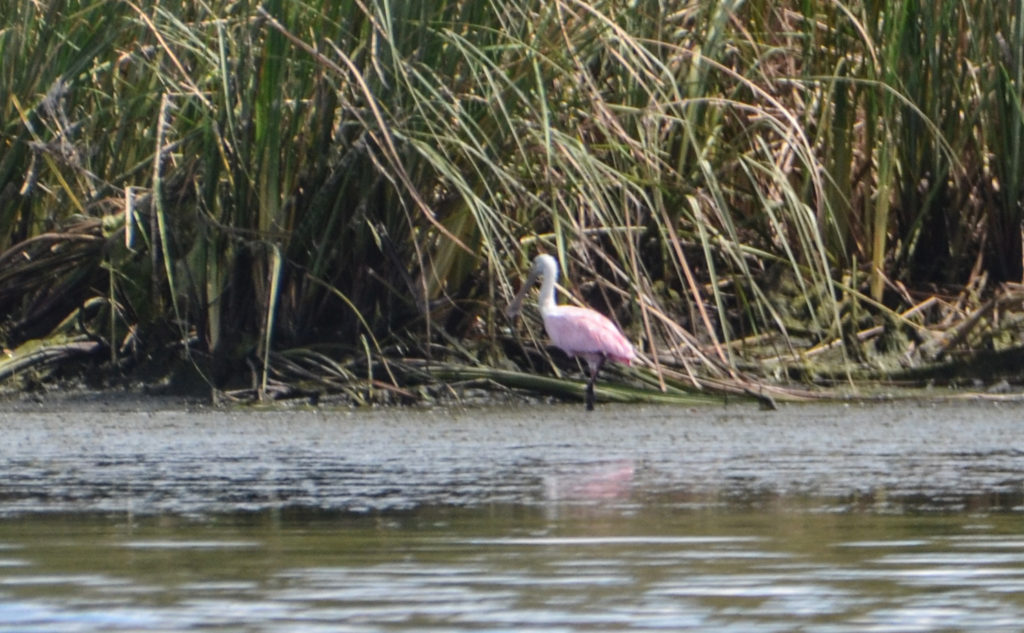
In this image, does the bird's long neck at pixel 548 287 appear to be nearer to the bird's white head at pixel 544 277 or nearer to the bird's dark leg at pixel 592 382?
the bird's white head at pixel 544 277

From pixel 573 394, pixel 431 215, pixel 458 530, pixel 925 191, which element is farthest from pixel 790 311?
pixel 458 530

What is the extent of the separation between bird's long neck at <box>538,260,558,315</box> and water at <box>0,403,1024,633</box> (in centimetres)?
58

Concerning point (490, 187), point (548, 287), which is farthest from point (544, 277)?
point (490, 187)

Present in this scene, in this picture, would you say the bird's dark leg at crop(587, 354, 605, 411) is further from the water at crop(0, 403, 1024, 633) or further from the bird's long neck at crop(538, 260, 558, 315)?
the bird's long neck at crop(538, 260, 558, 315)

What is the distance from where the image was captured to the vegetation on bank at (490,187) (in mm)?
6984

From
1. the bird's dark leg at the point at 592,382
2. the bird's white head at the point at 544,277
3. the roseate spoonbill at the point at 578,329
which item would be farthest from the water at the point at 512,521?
the bird's white head at the point at 544,277

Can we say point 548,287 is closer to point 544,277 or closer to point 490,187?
point 544,277

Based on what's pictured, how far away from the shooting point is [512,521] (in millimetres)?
4438

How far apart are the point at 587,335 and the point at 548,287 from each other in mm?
389

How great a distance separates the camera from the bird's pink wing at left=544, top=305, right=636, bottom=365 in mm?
7203

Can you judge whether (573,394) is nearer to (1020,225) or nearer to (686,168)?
(686,168)

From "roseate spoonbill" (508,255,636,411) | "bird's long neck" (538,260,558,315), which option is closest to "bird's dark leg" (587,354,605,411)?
"roseate spoonbill" (508,255,636,411)

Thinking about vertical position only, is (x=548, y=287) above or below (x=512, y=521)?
above

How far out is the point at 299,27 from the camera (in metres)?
6.97
